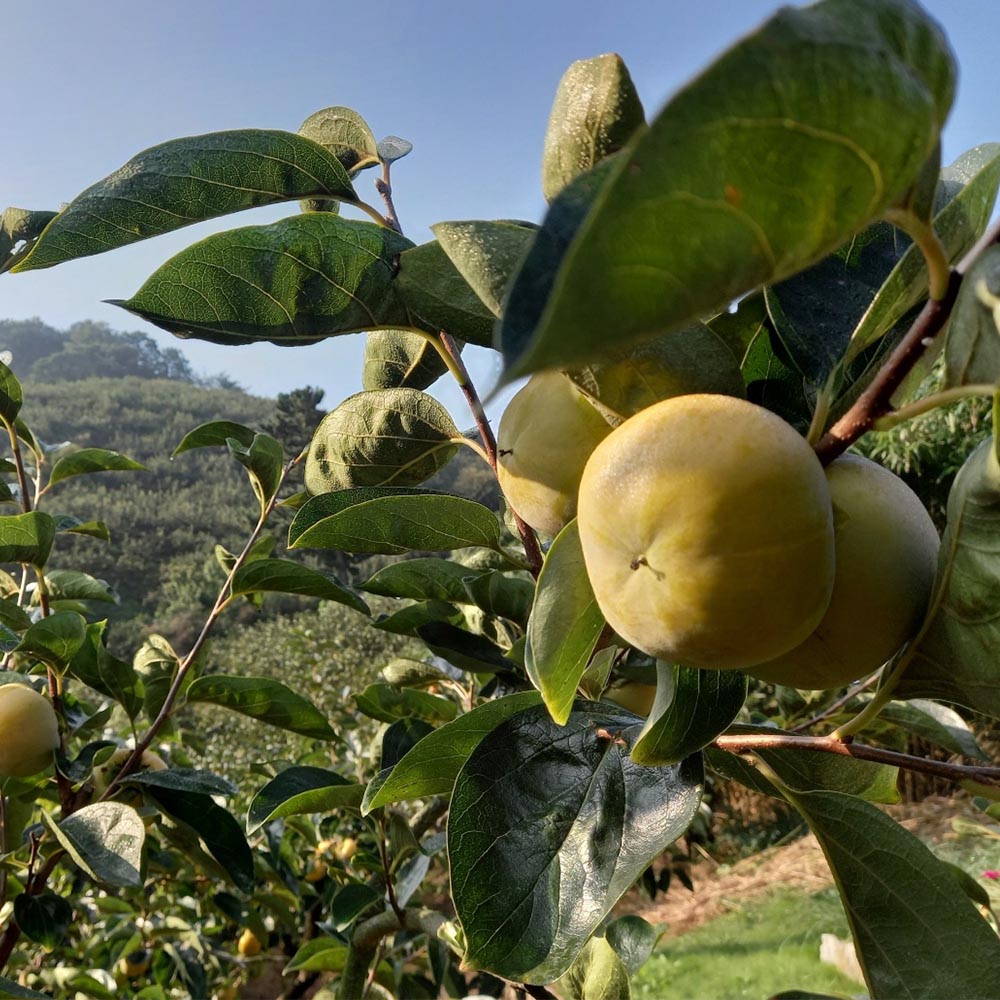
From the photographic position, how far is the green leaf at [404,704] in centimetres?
176

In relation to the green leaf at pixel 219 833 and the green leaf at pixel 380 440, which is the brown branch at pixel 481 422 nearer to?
the green leaf at pixel 380 440

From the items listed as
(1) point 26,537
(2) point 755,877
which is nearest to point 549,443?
(1) point 26,537

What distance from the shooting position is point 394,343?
3.22 feet

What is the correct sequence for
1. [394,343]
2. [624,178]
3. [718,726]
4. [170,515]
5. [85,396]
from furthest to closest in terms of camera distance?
[85,396], [170,515], [394,343], [718,726], [624,178]

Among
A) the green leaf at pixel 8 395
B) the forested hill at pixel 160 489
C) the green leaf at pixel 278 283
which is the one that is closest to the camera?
the green leaf at pixel 278 283

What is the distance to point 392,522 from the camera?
819 millimetres

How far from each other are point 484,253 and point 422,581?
0.79 meters

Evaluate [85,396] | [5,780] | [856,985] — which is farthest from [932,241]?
[85,396]

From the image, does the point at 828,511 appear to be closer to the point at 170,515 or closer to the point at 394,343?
the point at 394,343

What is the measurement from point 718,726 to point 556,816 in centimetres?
16

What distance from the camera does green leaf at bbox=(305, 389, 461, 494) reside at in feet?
2.98

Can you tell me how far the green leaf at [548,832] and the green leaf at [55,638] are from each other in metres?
1.01

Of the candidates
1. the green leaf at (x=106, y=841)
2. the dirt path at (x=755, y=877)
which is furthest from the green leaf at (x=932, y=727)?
the dirt path at (x=755, y=877)

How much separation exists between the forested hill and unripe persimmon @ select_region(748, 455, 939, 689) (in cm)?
1535
